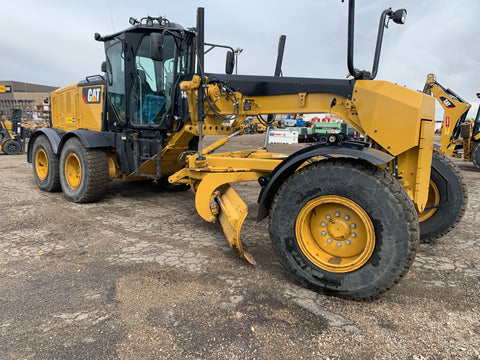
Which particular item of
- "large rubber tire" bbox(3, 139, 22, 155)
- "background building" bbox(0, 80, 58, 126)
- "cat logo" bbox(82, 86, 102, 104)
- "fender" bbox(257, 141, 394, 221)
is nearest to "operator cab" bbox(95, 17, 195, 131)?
"cat logo" bbox(82, 86, 102, 104)

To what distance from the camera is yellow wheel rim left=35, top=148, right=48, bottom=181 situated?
6.89 metres

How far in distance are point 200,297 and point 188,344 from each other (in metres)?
0.59

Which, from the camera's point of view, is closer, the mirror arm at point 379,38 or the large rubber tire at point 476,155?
the mirror arm at point 379,38

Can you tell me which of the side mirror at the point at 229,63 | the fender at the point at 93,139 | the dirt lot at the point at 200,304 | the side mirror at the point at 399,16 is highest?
the side mirror at the point at 399,16

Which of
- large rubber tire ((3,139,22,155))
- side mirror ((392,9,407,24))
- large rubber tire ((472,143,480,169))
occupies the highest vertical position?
side mirror ((392,9,407,24))

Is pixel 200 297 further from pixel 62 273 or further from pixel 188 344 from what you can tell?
pixel 62 273

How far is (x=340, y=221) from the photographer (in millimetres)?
2795

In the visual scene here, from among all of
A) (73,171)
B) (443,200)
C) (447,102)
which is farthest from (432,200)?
(447,102)

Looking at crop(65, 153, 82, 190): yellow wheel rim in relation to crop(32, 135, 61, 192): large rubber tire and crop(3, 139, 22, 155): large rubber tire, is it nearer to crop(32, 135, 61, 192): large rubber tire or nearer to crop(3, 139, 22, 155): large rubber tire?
crop(32, 135, 61, 192): large rubber tire

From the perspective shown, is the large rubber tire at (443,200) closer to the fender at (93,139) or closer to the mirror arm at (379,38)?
the mirror arm at (379,38)

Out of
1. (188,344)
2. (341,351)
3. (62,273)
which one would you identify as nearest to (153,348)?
(188,344)

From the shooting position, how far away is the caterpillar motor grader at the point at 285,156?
2.59m

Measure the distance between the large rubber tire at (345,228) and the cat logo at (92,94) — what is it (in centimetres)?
470

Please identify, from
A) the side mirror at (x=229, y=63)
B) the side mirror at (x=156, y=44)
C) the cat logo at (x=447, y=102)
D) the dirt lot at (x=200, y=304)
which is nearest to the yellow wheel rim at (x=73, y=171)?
the dirt lot at (x=200, y=304)
